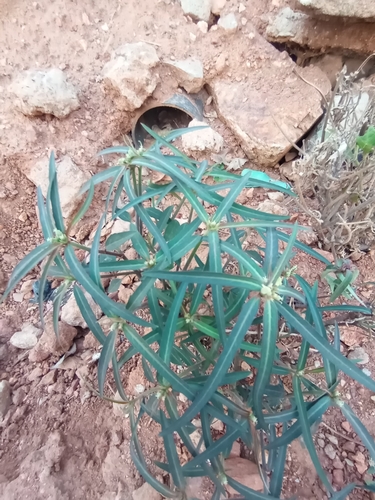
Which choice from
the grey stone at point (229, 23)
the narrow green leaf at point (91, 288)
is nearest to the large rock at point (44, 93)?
the grey stone at point (229, 23)

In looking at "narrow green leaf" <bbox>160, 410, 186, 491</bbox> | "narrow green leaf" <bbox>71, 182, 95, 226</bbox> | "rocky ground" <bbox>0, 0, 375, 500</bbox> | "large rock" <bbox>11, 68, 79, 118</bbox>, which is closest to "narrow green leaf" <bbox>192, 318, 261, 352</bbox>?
"narrow green leaf" <bbox>160, 410, 186, 491</bbox>

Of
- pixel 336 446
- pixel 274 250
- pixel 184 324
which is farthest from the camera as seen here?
pixel 336 446

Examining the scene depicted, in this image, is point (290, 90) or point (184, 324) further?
point (290, 90)

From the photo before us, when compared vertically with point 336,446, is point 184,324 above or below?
above

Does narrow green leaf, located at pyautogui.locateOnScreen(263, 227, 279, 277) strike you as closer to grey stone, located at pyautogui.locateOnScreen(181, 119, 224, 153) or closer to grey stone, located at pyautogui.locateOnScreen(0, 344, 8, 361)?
grey stone, located at pyautogui.locateOnScreen(0, 344, 8, 361)

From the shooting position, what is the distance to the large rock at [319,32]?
2.17m

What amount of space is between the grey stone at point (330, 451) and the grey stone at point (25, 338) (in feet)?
3.95

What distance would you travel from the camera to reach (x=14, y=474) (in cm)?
120

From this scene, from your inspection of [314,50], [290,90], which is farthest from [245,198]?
[314,50]

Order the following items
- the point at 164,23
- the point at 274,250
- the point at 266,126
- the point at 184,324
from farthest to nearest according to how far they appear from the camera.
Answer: the point at 164,23, the point at 266,126, the point at 184,324, the point at 274,250

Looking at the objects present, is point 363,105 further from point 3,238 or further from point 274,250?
point 3,238

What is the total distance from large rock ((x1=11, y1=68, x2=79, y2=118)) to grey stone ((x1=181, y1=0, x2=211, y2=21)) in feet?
2.81

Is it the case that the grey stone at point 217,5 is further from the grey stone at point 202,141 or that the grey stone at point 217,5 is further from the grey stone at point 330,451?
the grey stone at point 330,451

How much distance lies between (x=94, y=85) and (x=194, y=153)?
700mm
